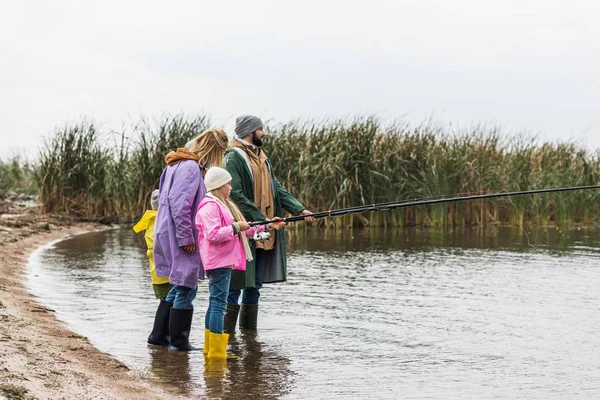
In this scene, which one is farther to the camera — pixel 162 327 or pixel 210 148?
pixel 162 327

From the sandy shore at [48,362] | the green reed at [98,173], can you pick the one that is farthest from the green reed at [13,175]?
the sandy shore at [48,362]

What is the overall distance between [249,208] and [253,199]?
0.28m

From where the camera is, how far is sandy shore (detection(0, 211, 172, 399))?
16.6 ft

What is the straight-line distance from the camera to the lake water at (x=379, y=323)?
5.95 metres

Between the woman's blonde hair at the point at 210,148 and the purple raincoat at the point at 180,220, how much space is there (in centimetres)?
12

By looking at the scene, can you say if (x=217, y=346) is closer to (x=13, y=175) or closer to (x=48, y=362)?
(x=48, y=362)

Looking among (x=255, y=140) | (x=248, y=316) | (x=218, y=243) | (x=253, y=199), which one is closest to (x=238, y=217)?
(x=218, y=243)

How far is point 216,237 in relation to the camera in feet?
20.7

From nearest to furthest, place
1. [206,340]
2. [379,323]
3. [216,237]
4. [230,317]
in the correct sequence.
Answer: [216,237] < [206,340] < [230,317] < [379,323]

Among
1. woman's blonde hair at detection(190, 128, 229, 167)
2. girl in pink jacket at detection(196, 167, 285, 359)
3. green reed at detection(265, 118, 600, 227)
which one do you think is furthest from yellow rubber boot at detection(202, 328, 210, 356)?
green reed at detection(265, 118, 600, 227)

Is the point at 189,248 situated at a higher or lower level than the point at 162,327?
higher

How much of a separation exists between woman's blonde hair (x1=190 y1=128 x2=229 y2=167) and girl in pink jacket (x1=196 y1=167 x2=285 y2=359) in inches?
10.0

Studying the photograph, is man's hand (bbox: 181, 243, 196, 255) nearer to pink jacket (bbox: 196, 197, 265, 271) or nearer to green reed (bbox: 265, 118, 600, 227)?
pink jacket (bbox: 196, 197, 265, 271)

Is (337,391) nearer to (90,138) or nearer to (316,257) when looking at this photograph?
(316,257)
